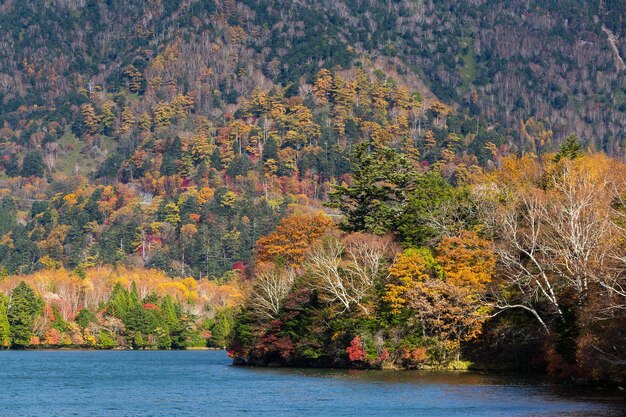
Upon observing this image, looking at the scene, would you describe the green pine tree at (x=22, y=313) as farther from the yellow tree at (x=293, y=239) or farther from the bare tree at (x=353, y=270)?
Answer: the bare tree at (x=353, y=270)

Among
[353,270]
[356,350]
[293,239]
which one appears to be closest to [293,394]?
[356,350]

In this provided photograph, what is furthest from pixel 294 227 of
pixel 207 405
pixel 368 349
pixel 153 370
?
pixel 207 405

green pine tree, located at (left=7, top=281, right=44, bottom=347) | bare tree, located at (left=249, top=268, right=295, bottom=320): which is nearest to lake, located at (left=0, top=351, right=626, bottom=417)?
bare tree, located at (left=249, top=268, right=295, bottom=320)

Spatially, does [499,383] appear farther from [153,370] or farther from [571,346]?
[153,370]

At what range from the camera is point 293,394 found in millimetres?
74125

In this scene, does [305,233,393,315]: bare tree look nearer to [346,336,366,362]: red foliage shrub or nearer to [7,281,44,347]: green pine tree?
[346,336,366,362]: red foliage shrub

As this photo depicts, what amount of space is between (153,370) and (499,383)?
41401mm

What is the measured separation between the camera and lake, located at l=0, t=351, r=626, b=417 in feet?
210

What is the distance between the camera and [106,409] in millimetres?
68562

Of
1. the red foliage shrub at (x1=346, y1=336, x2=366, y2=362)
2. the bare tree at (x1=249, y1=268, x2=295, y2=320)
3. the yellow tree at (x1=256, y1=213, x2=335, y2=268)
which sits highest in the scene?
the yellow tree at (x1=256, y1=213, x2=335, y2=268)

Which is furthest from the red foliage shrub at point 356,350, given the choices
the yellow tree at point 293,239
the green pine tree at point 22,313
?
the green pine tree at point 22,313

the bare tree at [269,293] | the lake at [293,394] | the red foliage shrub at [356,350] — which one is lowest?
the lake at [293,394]

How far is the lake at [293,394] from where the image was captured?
210 ft

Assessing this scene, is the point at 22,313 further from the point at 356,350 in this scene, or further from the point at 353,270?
the point at 356,350
